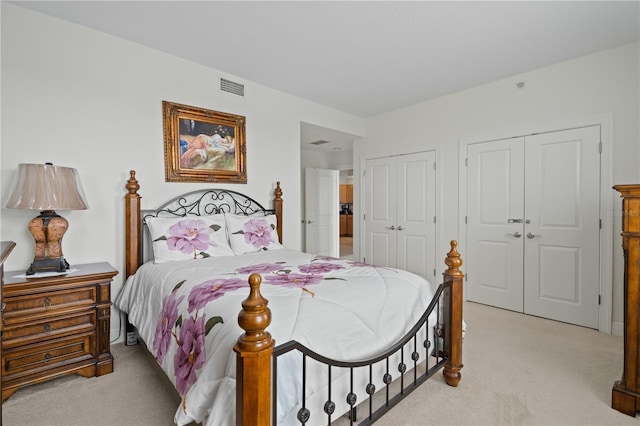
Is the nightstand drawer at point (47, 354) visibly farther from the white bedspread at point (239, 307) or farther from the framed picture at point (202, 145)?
the framed picture at point (202, 145)

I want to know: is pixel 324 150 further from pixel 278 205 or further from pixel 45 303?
pixel 45 303

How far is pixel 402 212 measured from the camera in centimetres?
459

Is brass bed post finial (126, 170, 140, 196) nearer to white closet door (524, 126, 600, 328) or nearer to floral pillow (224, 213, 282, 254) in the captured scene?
floral pillow (224, 213, 282, 254)

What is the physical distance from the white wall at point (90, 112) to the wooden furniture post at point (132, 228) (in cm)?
9

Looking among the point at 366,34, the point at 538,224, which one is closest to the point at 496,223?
the point at 538,224

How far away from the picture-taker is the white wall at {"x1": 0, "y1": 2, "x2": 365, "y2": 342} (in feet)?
7.48

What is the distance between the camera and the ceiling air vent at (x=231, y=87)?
11.2ft

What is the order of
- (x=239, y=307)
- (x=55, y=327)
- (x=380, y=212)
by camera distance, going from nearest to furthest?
(x=239, y=307)
(x=55, y=327)
(x=380, y=212)

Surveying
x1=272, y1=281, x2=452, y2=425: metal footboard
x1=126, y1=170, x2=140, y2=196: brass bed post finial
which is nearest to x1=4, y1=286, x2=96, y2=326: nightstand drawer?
x1=126, y1=170, x2=140, y2=196: brass bed post finial

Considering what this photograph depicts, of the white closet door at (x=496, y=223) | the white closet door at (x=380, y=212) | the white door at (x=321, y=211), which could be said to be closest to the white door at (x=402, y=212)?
the white closet door at (x=380, y=212)

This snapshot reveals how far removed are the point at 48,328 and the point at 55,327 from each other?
0.11 feet

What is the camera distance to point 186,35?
2676 mm

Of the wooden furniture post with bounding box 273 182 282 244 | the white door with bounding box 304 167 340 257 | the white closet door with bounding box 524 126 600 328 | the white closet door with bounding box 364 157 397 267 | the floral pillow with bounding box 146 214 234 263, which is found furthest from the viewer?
the white door with bounding box 304 167 340 257

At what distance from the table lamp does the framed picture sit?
2.93ft
